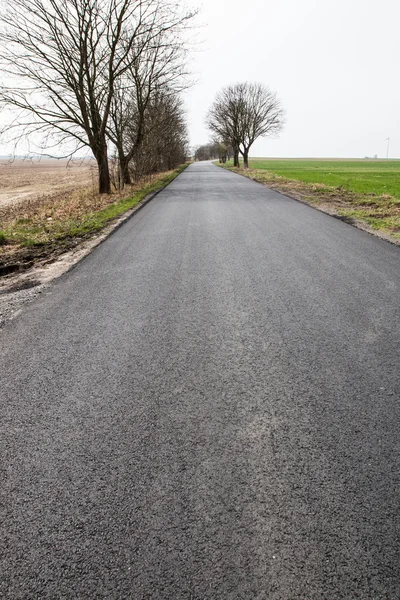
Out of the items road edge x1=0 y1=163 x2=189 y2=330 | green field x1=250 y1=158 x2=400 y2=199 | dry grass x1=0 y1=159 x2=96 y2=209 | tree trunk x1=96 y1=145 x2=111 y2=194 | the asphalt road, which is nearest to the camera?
the asphalt road

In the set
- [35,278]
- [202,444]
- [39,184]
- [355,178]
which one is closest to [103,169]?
[35,278]

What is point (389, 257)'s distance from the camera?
644cm

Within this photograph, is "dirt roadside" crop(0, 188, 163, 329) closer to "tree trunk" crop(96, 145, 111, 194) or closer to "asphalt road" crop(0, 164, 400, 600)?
"asphalt road" crop(0, 164, 400, 600)

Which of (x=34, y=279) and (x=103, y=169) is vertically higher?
(x=103, y=169)

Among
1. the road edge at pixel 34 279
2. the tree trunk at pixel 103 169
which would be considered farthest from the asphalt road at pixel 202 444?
the tree trunk at pixel 103 169

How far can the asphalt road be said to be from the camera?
5.34 ft

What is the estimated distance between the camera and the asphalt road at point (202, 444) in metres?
1.63

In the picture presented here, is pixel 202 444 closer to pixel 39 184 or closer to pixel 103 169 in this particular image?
pixel 103 169

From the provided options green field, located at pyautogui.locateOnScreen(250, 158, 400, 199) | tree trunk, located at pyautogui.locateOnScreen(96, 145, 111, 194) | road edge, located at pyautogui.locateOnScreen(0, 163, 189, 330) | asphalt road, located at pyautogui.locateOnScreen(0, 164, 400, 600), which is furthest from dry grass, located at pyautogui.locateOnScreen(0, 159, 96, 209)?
green field, located at pyautogui.locateOnScreen(250, 158, 400, 199)

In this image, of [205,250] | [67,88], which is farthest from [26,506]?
[67,88]

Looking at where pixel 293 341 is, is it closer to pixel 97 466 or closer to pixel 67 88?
pixel 97 466

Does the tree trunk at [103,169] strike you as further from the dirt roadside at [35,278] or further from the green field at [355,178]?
the green field at [355,178]

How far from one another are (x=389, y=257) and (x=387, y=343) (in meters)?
3.48

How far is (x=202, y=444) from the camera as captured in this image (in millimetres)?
2312
